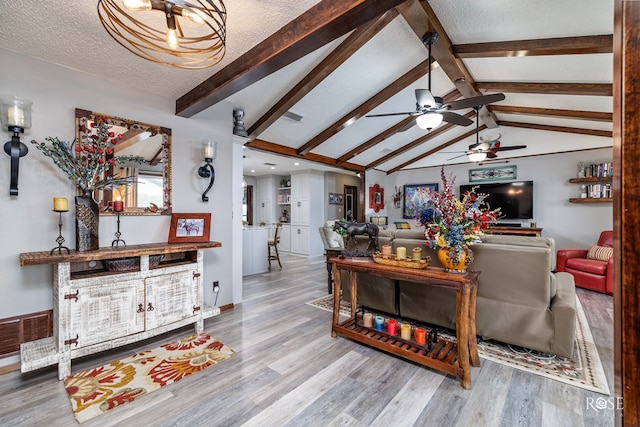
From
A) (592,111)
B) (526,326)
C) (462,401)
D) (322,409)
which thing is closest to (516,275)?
(526,326)

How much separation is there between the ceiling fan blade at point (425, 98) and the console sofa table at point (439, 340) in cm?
179

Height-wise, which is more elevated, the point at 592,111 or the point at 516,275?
the point at 592,111

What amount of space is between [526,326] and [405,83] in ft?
11.1

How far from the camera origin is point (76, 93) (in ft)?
7.93

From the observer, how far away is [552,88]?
376 cm

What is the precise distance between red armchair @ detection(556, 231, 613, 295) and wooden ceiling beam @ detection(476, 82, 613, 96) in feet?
8.02

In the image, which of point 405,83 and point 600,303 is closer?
point 600,303

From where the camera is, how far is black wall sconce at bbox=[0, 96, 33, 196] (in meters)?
2.02

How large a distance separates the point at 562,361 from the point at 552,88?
139 inches

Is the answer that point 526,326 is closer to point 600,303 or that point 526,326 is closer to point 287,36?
point 600,303

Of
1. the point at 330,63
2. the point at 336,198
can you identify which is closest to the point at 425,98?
the point at 330,63

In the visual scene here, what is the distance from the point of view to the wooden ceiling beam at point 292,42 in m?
1.61

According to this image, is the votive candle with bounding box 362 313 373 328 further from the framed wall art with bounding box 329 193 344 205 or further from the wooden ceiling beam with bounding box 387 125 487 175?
the framed wall art with bounding box 329 193 344 205

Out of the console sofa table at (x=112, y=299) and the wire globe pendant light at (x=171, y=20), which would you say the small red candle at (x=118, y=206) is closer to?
A: the console sofa table at (x=112, y=299)
